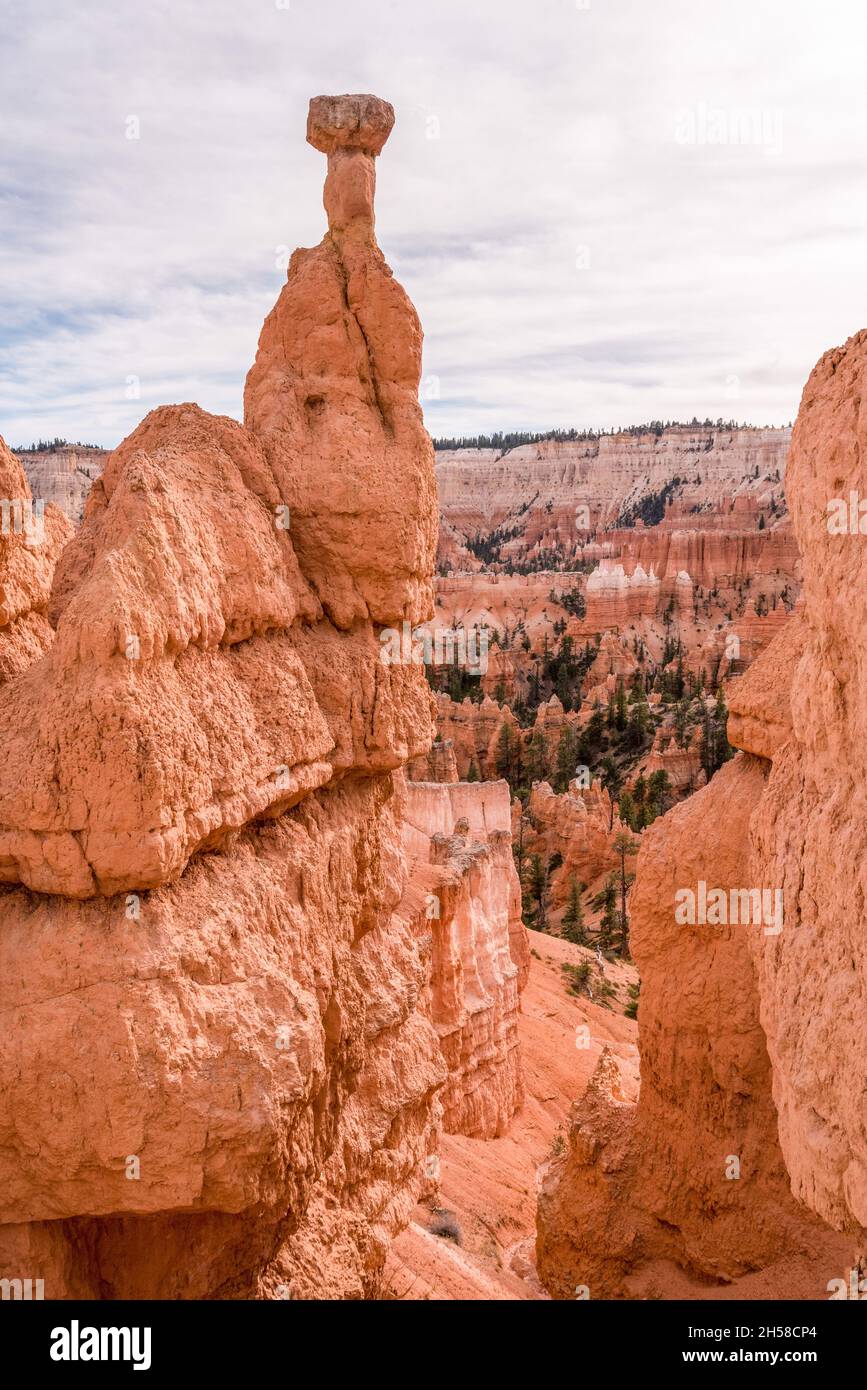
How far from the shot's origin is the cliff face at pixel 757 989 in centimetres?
419

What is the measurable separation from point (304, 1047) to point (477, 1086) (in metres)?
11.0

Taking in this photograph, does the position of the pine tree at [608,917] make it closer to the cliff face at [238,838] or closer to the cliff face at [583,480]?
the cliff face at [238,838]

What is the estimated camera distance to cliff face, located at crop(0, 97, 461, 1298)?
4637 mm

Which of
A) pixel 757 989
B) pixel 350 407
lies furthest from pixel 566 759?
pixel 350 407

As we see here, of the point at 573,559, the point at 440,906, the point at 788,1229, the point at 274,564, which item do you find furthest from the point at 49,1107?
the point at 573,559

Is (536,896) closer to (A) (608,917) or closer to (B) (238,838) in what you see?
(A) (608,917)

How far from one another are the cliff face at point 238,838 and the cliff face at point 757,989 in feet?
5.71

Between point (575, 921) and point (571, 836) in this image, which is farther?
point (571, 836)

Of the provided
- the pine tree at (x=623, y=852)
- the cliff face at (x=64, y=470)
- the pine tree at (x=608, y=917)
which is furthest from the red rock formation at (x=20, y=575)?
the cliff face at (x=64, y=470)

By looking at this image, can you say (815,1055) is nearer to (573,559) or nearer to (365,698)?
(365,698)

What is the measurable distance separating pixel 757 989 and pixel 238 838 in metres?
3.33

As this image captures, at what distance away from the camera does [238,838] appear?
5566 mm

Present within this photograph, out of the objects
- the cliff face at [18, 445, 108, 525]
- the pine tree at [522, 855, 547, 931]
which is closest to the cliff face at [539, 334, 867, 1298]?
the pine tree at [522, 855, 547, 931]

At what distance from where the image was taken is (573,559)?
108812mm
